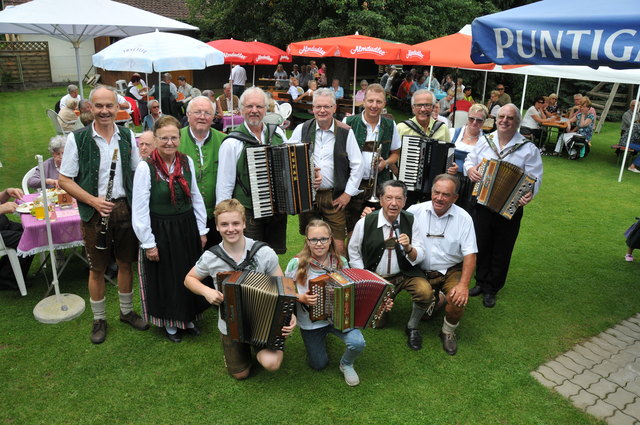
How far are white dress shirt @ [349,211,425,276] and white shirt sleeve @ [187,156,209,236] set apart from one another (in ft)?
4.13

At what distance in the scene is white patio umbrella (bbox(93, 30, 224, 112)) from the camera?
25.0 feet

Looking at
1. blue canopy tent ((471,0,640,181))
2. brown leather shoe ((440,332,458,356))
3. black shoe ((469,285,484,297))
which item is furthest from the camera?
black shoe ((469,285,484,297))

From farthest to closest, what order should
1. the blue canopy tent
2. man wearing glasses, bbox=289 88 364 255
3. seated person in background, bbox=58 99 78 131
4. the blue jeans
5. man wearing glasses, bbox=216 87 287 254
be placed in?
seated person in background, bbox=58 99 78 131, man wearing glasses, bbox=289 88 364 255, man wearing glasses, bbox=216 87 287 254, the blue jeans, the blue canopy tent

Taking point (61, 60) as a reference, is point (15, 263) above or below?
below

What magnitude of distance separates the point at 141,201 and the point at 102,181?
0.41 m

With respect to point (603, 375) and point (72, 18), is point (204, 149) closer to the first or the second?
point (72, 18)

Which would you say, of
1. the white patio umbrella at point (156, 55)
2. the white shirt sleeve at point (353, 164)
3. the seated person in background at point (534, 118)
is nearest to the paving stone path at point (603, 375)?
the white shirt sleeve at point (353, 164)

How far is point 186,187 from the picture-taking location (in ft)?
12.5

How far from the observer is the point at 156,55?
305 inches

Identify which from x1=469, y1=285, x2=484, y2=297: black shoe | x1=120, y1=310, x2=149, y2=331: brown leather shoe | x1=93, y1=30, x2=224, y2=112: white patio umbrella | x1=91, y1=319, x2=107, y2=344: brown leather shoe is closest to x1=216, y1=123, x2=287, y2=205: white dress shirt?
x1=120, y1=310, x2=149, y2=331: brown leather shoe

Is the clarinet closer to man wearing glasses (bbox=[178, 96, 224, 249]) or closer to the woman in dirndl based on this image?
the woman in dirndl

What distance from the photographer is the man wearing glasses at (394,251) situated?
13.4 ft

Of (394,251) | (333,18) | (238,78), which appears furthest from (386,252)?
(333,18)

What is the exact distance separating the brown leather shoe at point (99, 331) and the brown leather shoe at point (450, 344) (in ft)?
9.70
